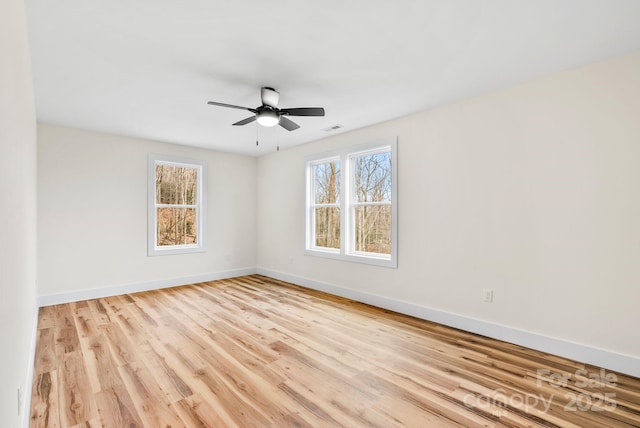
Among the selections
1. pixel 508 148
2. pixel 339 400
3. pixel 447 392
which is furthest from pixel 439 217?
pixel 339 400

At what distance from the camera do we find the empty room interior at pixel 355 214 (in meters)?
1.94

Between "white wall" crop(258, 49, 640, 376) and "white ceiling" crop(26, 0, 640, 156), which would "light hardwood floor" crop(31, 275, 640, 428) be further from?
"white ceiling" crop(26, 0, 640, 156)

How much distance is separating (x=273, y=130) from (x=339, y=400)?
3628 mm

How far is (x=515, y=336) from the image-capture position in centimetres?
297

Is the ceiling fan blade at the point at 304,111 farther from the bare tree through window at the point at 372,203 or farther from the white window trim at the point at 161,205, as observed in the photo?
the white window trim at the point at 161,205

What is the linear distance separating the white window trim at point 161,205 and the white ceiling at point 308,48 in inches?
63.3

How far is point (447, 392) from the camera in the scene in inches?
85.5

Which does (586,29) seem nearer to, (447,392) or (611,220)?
(611,220)

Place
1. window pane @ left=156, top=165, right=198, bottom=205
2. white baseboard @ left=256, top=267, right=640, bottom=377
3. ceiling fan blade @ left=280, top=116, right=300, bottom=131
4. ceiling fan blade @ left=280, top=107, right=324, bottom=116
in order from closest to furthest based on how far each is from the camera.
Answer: white baseboard @ left=256, top=267, right=640, bottom=377
ceiling fan blade @ left=280, top=107, right=324, bottom=116
ceiling fan blade @ left=280, top=116, right=300, bottom=131
window pane @ left=156, top=165, right=198, bottom=205

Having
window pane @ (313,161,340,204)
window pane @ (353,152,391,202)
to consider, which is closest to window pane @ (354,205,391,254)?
window pane @ (353,152,391,202)

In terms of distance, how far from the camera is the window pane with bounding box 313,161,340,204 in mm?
5008

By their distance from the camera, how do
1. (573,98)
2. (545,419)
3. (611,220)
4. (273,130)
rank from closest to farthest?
(545,419), (611,220), (573,98), (273,130)

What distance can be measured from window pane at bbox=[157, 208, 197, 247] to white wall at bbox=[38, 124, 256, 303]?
29cm

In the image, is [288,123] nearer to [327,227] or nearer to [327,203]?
[327,203]
